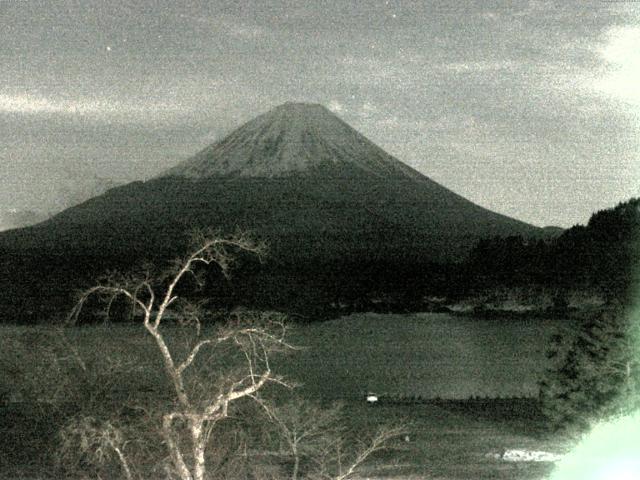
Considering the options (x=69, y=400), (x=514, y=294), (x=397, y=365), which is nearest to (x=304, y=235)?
(x=514, y=294)

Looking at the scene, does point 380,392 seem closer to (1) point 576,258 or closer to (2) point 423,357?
(2) point 423,357

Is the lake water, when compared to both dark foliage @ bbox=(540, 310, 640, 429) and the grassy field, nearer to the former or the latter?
the grassy field

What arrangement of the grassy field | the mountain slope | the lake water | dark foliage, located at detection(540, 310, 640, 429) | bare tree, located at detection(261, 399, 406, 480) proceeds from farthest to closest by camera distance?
the mountain slope < the lake water < dark foliage, located at detection(540, 310, 640, 429) < the grassy field < bare tree, located at detection(261, 399, 406, 480)

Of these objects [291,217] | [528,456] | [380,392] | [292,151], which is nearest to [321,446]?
[528,456]

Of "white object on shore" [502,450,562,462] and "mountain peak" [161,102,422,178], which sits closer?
"white object on shore" [502,450,562,462]

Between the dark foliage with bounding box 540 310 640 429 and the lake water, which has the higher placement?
the dark foliage with bounding box 540 310 640 429

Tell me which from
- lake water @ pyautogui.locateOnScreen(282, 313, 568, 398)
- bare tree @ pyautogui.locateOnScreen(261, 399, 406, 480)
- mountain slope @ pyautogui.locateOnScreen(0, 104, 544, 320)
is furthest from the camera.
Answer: mountain slope @ pyautogui.locateOnScreen(0, 104, 544, 320)

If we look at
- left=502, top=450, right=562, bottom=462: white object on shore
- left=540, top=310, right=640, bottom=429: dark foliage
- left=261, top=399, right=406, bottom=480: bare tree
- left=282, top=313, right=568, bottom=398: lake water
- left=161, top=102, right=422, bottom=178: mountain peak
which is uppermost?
left=161, top=102, right=422, bottom=178: mountain peak

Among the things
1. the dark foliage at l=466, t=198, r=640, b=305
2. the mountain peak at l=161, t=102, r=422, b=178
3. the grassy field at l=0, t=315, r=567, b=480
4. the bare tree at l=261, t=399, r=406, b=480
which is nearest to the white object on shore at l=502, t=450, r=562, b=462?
the grassy field at l=0, t=315, r=567, b=480

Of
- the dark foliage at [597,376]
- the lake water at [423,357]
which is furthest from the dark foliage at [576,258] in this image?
the dark foliage at [597,376]
